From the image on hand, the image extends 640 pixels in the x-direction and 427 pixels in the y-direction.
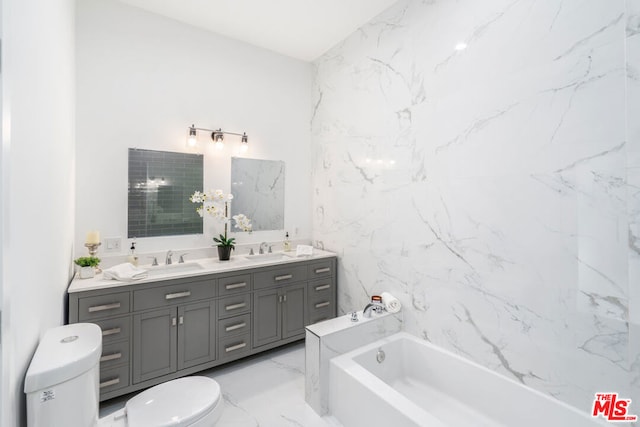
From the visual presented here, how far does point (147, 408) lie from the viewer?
1.31m

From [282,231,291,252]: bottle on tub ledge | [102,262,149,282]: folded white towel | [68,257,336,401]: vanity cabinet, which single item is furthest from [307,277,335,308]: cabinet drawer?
[102,262,149,282]: folded white towel

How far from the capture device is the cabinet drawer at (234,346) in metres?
2.37

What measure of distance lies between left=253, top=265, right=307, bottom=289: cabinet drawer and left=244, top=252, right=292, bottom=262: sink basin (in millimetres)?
183

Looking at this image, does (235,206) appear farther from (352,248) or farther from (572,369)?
(572,369)

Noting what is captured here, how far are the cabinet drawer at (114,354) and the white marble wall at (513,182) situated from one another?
1988 mm

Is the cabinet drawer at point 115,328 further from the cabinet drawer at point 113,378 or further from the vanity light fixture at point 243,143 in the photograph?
the vanity light fixture at point 243,143

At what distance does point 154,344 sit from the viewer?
2078 mm

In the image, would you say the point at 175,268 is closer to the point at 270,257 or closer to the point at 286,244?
the point at 270,257

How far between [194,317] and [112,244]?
3.06ft

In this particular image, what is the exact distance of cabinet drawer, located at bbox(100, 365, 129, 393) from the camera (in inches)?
74.9

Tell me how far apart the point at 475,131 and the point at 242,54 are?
7.99ft

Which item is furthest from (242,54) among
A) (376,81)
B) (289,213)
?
(289,213)

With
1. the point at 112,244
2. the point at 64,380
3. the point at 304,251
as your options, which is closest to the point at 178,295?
the point at 112,244

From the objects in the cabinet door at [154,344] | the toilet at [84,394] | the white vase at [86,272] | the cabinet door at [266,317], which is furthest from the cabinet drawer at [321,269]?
the white vase at [86,272]
